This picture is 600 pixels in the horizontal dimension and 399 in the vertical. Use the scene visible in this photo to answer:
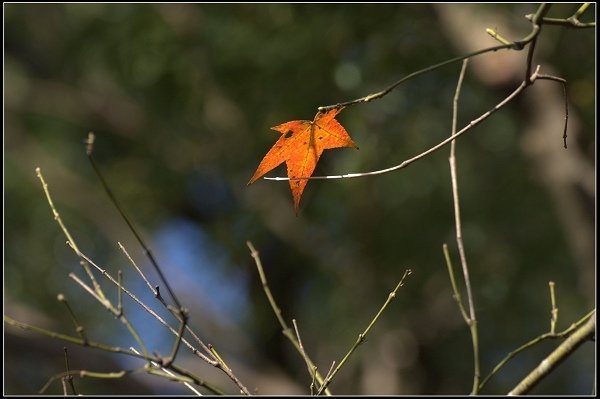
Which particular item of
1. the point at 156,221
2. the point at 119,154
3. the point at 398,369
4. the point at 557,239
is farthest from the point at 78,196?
the point at 557,239

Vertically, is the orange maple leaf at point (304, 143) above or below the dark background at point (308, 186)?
above

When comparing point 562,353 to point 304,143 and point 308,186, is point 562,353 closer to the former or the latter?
point 304,143

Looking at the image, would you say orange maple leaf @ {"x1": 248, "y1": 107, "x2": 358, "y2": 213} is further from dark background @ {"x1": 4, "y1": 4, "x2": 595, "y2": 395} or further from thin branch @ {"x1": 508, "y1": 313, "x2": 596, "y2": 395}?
dark background @ {"x1": 4, "y1": 4, "x2": 595, "y2": 395}

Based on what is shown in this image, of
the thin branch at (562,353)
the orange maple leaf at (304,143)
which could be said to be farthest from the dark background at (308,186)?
the thin branch at (562,353)

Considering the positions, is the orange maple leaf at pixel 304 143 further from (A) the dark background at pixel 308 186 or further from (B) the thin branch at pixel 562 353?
(A) the dark background at pixel 308 186

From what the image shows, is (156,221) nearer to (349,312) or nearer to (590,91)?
(349,312)

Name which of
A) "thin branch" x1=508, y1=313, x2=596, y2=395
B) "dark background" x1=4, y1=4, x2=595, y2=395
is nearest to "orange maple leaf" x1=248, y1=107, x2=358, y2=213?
"thin branch" x1=508, y1=313, x2=596, y2=395
